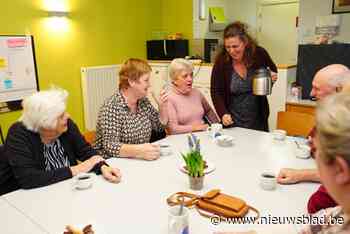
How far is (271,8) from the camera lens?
5.49 m

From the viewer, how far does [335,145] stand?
0.66m

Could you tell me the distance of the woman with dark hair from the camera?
2.52m

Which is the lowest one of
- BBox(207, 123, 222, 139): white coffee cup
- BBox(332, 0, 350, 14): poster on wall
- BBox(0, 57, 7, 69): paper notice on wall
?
BBox(207, 123, 222, 139): white coffee cup

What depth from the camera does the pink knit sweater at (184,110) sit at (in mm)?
2457

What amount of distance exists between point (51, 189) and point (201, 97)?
1.46 metres

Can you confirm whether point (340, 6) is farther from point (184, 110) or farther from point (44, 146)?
point (44, 146)

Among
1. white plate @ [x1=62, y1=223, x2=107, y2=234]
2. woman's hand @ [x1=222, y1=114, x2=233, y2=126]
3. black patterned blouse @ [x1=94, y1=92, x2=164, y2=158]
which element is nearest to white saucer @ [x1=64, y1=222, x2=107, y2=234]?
white plate @ [x1=62, y1=223, x2=107, y2=234]

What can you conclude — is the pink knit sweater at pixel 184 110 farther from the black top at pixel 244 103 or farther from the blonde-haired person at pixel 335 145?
the blonde-haired person at pixel 335 145

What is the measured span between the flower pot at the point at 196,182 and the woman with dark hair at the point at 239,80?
3.51 feet

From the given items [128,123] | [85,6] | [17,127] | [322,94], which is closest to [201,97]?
[128,123]

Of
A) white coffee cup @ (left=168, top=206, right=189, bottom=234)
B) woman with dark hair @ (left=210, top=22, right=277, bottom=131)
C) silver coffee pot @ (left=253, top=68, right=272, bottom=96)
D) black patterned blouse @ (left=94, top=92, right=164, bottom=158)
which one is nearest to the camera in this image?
white coffee cup @ (left=168, top=206, right=189, bottom=234)

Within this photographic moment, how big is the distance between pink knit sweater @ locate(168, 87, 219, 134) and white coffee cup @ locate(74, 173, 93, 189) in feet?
3.29

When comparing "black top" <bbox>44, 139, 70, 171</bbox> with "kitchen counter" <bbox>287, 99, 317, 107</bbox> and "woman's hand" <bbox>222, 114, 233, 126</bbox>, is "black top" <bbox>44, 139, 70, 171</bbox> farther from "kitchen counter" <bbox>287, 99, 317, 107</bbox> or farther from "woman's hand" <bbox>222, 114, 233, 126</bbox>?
"kitchen counter" <bbox>287, 99, 317, 107</bbox>

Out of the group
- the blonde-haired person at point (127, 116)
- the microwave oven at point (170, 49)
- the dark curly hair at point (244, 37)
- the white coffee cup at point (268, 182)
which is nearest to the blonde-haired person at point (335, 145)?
the white coffee cup at point (268, 182)
